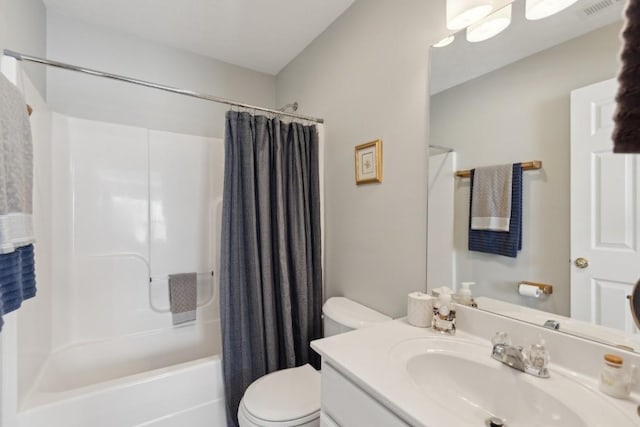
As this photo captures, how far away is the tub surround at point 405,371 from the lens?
0.63m

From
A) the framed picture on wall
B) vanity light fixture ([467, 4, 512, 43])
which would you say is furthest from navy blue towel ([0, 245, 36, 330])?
vanity light fixture ([467, 4, 512, 43])

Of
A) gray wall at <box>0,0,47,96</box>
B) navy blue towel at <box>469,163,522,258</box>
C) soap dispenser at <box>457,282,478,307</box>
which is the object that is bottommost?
soap dispenser at <box>457,282,478,307</box>

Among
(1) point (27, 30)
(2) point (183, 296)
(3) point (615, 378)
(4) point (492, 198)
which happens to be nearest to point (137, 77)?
(1) point (27, 30)

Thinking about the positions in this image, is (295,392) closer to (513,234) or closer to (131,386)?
(131,386)

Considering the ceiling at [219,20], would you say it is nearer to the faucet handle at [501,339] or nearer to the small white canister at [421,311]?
the small white canister at [421,311]

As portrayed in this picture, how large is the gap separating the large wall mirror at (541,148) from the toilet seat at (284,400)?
2.43 ft

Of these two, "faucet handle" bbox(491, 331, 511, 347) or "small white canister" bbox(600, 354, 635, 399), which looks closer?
"small white canister" bbox(600, 354, 635, 399)

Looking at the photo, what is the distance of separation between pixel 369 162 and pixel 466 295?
0.79 m

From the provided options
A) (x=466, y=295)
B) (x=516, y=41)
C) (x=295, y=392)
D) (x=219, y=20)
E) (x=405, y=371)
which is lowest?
(x=295, y=392)

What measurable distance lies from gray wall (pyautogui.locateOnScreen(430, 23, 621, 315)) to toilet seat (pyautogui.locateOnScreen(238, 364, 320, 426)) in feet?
2.72

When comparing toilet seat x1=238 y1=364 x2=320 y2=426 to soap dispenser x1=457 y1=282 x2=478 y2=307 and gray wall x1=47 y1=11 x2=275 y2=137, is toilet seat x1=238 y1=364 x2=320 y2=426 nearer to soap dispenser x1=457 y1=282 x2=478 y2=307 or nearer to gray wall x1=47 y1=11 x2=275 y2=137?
soap dispenser x1=457 y1=282 x2=478 y2=307

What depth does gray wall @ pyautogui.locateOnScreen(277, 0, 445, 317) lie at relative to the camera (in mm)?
1249

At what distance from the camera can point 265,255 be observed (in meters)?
1.55

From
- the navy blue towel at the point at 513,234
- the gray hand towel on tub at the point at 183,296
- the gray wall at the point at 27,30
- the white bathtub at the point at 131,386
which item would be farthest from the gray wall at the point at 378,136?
the gray wall at the point at 27,30
